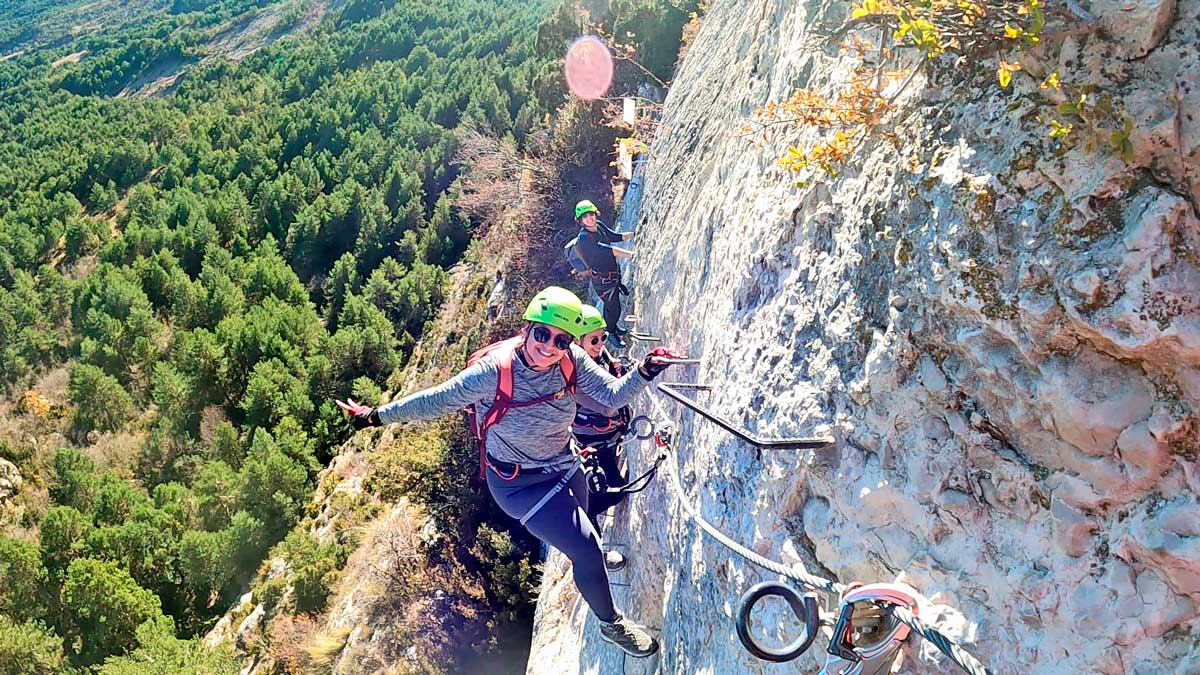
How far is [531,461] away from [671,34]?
14.3m

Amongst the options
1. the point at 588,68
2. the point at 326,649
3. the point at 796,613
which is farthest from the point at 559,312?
the point at 588,68

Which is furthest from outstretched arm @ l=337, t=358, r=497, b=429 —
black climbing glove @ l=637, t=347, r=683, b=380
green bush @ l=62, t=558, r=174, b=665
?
green bush @ l=62, t=558, r=174, b=665

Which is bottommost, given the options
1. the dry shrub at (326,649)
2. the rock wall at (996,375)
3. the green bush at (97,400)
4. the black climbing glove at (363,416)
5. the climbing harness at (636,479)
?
the green bush at (97,400)

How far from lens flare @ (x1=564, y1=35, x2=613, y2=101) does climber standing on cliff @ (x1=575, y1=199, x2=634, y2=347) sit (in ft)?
25.7

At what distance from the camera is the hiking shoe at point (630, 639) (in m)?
4.60

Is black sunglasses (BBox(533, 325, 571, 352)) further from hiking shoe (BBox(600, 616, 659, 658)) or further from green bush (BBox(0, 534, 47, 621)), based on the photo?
green bush (BBox(0, 534, 47, 621))

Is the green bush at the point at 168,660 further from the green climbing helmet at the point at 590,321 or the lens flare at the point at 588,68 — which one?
the green climbing helmet at the point at 590,321

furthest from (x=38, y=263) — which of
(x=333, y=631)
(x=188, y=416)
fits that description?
(x=333, y=631)

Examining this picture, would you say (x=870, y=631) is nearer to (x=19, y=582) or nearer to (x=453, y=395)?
(x=453, y=395)

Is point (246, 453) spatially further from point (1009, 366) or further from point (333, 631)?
point (1009, 366)

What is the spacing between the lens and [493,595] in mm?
11398

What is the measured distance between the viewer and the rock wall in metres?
2.18

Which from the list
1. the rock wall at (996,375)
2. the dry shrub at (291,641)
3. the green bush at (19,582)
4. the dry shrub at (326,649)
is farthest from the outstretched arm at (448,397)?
the green bush at (19,582)

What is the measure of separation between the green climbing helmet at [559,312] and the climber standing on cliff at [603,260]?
3535 millimetres
